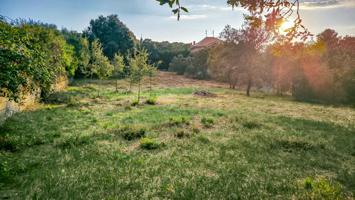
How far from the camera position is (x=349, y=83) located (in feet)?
173

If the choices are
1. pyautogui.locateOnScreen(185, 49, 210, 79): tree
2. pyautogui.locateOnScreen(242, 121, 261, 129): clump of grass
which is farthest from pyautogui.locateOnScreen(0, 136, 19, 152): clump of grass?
Answer: pyautogui.locateOnScreen(185, 49, 210, 79): tree

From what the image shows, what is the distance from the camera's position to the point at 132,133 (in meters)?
19.6

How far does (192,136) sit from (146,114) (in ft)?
→ 31.8

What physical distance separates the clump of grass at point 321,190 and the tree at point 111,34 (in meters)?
90.8

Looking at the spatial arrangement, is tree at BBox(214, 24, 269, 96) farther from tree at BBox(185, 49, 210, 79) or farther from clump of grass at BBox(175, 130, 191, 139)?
clump of grass at BBox(175, 130, 191, 139)

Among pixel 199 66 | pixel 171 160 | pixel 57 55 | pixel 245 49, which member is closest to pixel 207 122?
pixel 171 160

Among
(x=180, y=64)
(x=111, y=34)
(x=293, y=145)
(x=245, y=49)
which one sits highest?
(x=111, y=34)

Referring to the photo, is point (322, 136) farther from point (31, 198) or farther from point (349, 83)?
point (349, 83)

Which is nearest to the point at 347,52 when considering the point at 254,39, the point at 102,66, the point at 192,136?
the point at 254,39

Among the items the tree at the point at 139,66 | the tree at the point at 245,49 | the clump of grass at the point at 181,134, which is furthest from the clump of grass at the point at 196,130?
the tree at the point at 245,49

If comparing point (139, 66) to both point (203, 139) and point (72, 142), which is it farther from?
point (72, 142)

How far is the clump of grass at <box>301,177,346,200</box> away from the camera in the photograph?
33.8 feet

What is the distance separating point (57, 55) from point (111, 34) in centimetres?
6745

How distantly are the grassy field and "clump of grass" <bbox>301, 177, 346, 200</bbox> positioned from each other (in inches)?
1.3
